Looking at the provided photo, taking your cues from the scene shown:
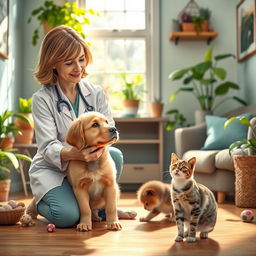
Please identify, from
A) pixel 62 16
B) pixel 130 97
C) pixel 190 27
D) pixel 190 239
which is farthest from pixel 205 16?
pixel 190 239

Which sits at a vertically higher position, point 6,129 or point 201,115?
point 201,115

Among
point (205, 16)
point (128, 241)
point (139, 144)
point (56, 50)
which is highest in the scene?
point (205, 16)

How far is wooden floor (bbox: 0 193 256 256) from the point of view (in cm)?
207

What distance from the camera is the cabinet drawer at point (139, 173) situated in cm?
543

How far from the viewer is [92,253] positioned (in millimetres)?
2041

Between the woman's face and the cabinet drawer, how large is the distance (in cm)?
267

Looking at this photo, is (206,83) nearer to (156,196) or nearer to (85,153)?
(156,196)

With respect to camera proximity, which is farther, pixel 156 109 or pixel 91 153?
pixel 156 109

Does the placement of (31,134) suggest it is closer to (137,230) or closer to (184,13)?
(184,13)

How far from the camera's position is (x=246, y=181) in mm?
3797

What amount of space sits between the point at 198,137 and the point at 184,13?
1633 millimetres

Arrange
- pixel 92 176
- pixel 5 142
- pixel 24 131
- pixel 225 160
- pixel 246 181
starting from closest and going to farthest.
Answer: pixel 92 176
pixel 246 181
pixel 225 160
pixel 5 142
pixel 24 131

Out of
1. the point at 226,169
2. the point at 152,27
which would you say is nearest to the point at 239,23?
the point at 152,27

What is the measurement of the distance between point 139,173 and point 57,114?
2.69 meters
